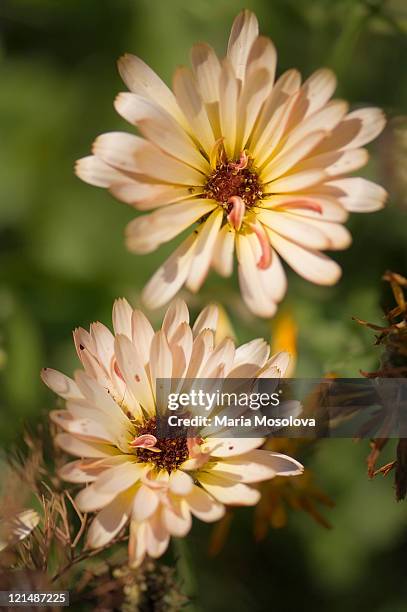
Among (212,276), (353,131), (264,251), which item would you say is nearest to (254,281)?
(264,251)

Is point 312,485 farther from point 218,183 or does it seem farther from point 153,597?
point 218,183

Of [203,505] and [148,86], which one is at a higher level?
[148,86]

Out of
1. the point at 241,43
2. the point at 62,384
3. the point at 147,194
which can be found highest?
the point at 241,43

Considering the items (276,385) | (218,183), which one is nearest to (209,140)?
(218,183)

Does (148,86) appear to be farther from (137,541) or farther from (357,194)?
(137,541)

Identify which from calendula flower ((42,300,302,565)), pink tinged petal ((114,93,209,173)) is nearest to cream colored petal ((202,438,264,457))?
calendula flower ((42,300,302,565))
